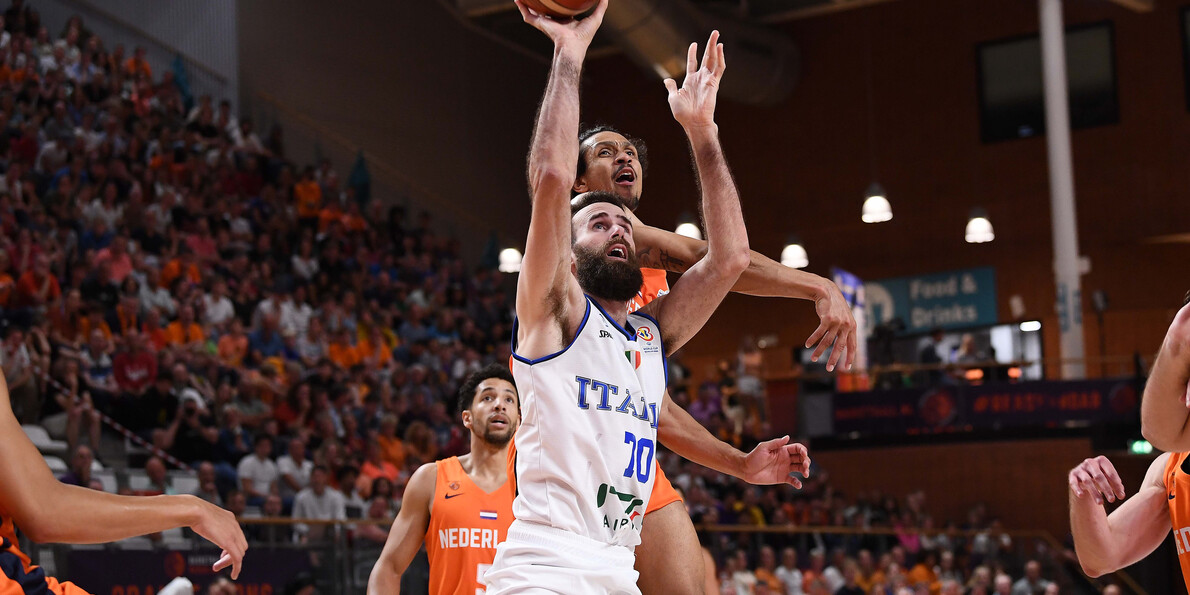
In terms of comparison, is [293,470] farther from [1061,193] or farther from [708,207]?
[1061,193]

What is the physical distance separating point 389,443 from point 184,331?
94.7 inches

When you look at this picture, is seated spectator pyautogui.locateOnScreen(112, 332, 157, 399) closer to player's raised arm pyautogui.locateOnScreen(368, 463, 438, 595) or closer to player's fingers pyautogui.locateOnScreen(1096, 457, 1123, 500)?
player's raised arm pyautogui.locateOnScreen(368, 463, 438, 595)

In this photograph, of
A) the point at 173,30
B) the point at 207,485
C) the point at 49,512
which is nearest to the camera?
the point at 49,512

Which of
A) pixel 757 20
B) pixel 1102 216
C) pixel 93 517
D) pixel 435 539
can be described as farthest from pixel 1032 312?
pixel 93 517

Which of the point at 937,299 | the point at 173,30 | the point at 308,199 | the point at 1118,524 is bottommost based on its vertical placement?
the point at 1118,524

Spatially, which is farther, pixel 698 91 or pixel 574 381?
pixel 698 91

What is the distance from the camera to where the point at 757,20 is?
992 inches

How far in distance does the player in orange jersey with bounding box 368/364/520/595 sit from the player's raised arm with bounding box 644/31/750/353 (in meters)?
1.82

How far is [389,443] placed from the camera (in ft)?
43.6

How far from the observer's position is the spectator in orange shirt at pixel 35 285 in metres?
11.3

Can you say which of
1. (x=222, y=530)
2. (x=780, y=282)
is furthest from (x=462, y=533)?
(x=222, y=530)

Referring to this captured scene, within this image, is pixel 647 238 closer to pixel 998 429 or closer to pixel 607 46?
pixel 998 429

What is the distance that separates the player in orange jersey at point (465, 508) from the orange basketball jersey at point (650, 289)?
1.47 meters

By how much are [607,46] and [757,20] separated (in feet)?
10.6
